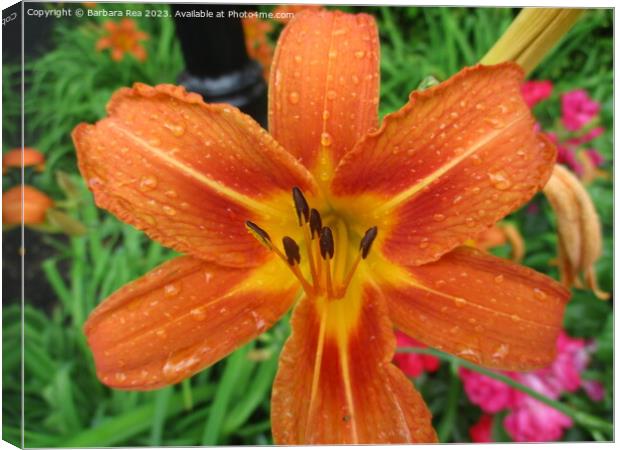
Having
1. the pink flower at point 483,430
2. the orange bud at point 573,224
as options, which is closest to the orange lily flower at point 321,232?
the orange bud at point 573,224

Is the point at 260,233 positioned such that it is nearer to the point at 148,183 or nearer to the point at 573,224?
the point at 148,183

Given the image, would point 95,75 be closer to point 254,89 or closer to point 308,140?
point 254,89

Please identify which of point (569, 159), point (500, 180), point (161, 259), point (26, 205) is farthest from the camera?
point (161, 259)

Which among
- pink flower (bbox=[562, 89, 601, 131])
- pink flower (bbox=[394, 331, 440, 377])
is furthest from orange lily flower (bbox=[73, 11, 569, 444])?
pink flower (bbox=[562, 89, 601, 131])

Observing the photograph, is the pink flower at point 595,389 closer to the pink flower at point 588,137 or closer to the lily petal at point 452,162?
the pink flower at point 588,137

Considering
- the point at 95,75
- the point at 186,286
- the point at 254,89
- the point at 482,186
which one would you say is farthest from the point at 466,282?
the point at 95,75

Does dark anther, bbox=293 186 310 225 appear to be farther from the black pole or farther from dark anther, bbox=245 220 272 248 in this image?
the black pole

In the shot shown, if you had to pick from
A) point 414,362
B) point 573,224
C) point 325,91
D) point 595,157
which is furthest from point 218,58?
point 595,157
